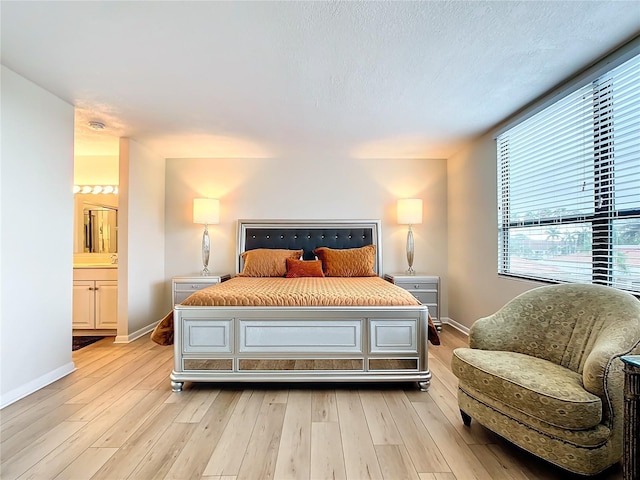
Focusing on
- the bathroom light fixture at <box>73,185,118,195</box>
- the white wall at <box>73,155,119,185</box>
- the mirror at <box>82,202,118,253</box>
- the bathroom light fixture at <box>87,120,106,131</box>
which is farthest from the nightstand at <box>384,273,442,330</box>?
the white wall at <box>73,155,119,185</box>

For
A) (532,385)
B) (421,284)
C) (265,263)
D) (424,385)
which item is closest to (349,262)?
(421,284)

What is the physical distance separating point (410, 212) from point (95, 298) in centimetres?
418

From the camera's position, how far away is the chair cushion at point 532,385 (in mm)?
1494

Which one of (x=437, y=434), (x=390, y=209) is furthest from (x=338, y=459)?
(x=390, y=209)

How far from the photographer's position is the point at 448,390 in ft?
8.50

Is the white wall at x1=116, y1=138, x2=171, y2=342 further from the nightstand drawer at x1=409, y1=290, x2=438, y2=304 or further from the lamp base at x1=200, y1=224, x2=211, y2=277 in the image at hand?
the nightstand drawer at x1=409, y1=290, x2=438, y2=304

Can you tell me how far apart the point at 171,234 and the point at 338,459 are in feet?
13.0

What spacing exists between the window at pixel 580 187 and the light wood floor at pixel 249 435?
1.29 meters

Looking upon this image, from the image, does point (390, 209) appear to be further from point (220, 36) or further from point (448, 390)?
point (220, 36)

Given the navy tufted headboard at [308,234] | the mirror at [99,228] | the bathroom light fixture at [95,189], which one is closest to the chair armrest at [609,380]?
the navy tufted headboard at [308,234]

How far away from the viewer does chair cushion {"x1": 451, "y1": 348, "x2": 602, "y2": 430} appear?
1.49 meters

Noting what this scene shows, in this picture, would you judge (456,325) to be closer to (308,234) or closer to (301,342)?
(308,234)

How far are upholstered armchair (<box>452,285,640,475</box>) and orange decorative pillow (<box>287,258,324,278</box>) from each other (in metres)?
2.15

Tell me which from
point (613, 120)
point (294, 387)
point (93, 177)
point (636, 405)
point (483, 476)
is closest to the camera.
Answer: point (636, 405)
